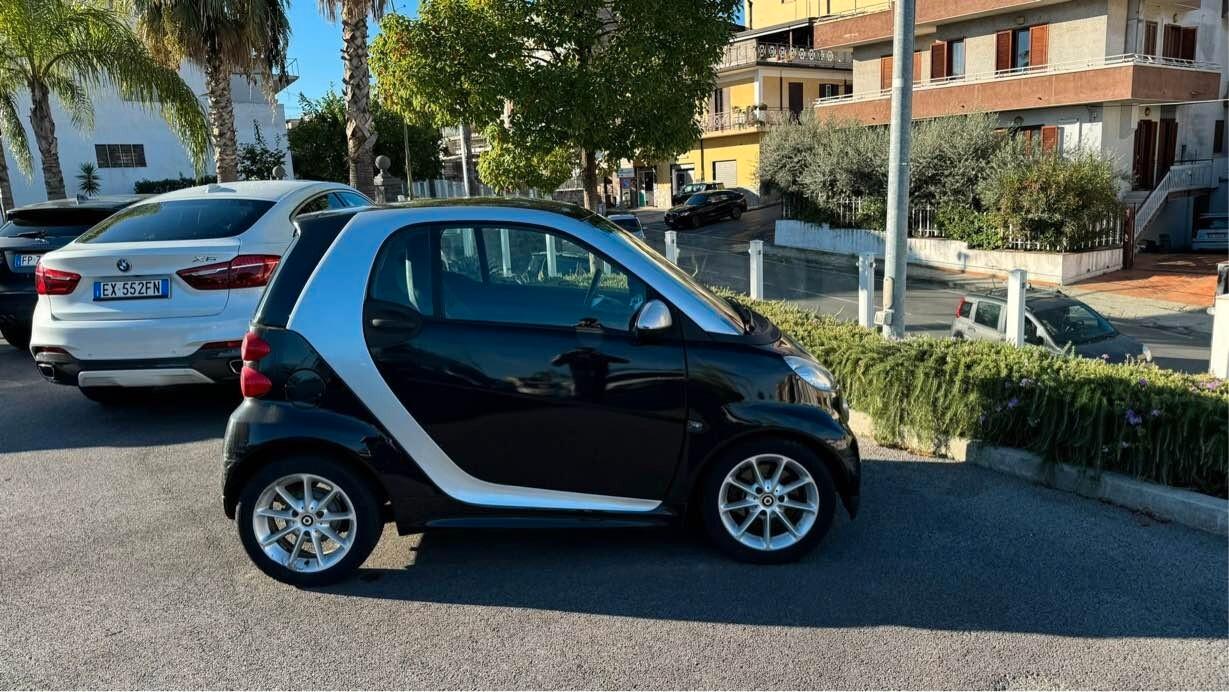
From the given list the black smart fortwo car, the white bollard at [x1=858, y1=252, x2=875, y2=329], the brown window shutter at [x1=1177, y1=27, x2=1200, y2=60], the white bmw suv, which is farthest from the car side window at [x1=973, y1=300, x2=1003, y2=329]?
the brown window shutter at [x1=1177, y1=27, x2=1200, y2=60]

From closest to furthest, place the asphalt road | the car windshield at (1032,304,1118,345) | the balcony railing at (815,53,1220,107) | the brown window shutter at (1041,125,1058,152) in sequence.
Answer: the car windshield at (1032,304,1118,345), the asphalt road, the balcony railing at (815,53,1220,107), the brown window shutter at (1041,125,1058,152)

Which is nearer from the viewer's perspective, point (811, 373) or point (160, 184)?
point (811, 373)

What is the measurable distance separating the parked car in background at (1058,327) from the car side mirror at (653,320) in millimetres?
6769

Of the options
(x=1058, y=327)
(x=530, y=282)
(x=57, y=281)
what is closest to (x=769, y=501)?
(x=530, y=282)

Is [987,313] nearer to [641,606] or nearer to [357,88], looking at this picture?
[641,606]

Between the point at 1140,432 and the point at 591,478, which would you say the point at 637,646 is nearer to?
the point at 591,478

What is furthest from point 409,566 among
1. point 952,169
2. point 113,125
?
point 113,125

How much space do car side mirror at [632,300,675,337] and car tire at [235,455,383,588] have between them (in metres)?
1.44

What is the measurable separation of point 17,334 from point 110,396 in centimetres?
321

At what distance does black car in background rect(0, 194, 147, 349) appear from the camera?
28.6 ft

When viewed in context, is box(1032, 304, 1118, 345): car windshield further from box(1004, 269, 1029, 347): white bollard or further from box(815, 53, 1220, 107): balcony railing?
box(815, 53, 1220, 107): balcony railing

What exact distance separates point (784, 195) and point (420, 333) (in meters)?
25.0

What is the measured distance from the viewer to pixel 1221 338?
5.94 metres

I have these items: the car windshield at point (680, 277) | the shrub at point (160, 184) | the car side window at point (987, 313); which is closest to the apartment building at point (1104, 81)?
the car side window at point (987, 313)
